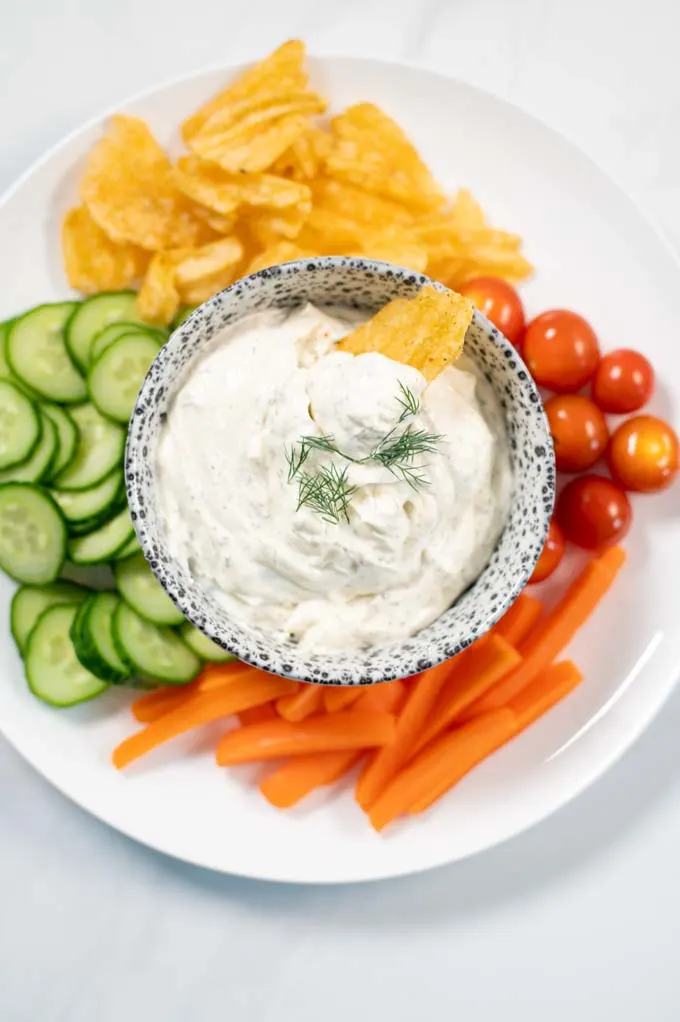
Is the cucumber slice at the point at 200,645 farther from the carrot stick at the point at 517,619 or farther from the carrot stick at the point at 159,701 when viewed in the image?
the carrot stick at the point at 517,619

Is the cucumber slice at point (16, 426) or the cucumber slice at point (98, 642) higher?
the cucumber slice at point (16, 426)

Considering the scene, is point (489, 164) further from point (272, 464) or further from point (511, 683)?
point (511, 683)

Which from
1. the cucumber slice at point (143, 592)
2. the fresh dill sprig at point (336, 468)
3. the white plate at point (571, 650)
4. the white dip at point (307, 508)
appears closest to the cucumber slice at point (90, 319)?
the white plate at point (571, 650)

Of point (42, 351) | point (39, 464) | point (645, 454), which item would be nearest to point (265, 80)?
point (42, 351)

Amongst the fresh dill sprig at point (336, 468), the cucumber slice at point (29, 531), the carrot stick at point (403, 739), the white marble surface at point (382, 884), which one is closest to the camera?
the fresh dill sprig at point (336, 468)

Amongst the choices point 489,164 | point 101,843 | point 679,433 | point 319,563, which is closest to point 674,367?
point 679,433

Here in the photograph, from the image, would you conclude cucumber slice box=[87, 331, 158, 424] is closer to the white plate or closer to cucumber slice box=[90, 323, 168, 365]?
cucumber slice box=[90, 323, 168, 365]
